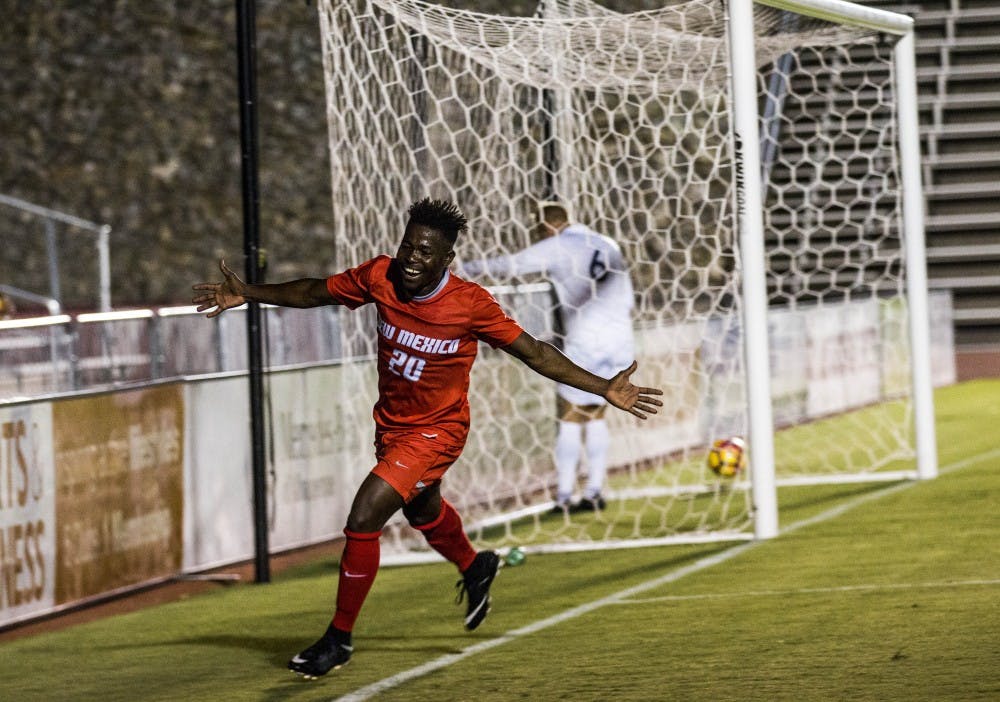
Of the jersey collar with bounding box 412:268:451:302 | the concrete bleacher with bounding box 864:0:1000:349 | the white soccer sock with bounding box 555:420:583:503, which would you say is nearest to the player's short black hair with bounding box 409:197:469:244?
the jersey collar with bounding box 412:268:451:302

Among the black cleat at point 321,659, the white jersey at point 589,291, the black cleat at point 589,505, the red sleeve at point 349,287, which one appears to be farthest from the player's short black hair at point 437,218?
the black cleat at point 589,505

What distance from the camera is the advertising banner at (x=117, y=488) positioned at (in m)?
8.14

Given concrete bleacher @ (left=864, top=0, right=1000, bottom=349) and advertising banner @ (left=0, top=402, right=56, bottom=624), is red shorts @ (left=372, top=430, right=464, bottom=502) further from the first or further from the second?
concrete bleacher @ (left=864, top=0, right=1000, bottom=349)

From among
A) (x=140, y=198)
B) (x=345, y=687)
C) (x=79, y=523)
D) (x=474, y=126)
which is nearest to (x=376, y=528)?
(x=345, y=687)

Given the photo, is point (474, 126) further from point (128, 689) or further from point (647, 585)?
point (128, 689)

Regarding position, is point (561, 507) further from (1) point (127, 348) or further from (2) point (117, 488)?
(2) point (117, 488)

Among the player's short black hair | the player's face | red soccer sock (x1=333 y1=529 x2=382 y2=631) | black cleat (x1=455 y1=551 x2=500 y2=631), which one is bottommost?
black cleat (x1=455 y1=551 x2=500 y2=631)

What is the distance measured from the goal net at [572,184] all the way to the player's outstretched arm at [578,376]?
297 centimetres

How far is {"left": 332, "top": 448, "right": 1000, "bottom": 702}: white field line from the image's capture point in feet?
18.7

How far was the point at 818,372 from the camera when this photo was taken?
16.0 m

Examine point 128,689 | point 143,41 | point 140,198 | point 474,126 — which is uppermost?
point 143,41

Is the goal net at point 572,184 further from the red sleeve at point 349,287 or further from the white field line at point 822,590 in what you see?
the red sleeve at point 349,287

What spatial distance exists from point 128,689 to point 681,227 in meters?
5.63

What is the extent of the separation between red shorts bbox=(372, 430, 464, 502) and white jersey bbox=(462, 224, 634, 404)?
12.1 ft
